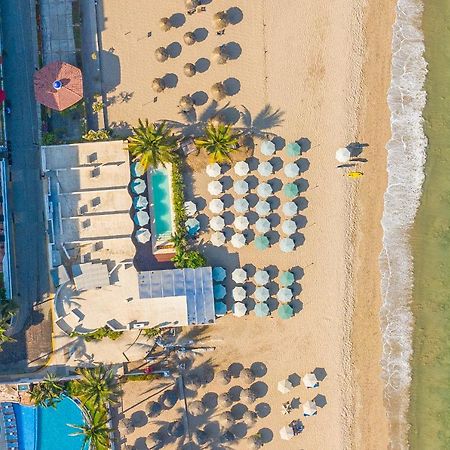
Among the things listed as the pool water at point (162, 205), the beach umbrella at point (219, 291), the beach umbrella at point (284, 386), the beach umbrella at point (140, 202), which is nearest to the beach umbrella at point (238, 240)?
the beach umbrella at point (219, 291)

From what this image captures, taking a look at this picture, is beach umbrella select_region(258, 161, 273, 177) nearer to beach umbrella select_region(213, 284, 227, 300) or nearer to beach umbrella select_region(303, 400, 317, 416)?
beach umbrella select_region(213, 284, 227, 300)

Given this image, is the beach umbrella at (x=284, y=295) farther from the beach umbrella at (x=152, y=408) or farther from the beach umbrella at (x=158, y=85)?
the beach umbrella at (x=158, y=85)

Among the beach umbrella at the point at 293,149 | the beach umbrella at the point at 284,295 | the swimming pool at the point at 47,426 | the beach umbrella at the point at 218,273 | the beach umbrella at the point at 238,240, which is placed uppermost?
the beach umbrella at the point at 293,149

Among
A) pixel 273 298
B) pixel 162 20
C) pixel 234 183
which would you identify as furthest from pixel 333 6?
pixel 273 298

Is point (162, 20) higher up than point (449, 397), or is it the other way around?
point (162, 20)

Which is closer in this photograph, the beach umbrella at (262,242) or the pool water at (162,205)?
the beach umbrella at (262,242)

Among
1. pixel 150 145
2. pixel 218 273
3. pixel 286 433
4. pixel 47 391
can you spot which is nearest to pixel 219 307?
pixel 218 273

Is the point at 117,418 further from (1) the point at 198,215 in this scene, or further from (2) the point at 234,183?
(2) the point at 234,183
